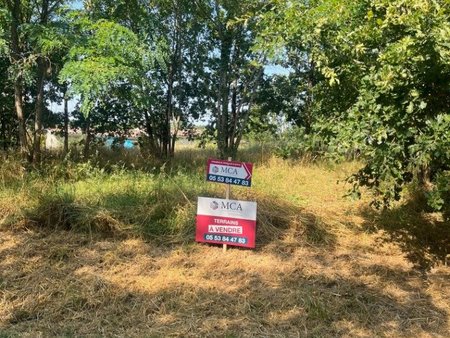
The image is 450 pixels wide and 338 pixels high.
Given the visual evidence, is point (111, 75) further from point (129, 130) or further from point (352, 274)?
point (129, 130)

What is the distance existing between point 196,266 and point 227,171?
1.08m

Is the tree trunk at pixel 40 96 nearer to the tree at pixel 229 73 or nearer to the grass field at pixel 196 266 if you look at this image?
the grass field at pixel 196 266

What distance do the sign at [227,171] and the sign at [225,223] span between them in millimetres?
236

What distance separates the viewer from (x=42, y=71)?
317 inches

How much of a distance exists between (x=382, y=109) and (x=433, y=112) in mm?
616

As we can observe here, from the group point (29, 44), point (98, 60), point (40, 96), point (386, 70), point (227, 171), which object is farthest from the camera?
point (40, 96)

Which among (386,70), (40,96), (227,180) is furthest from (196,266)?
(40,96)

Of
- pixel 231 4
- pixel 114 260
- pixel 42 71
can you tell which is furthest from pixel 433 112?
pixel 231 4

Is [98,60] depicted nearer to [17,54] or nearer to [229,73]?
[17,54]

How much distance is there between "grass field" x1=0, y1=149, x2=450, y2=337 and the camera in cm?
380

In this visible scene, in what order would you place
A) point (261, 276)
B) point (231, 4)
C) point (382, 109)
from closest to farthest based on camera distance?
1. point (382, 109)
2. point (261, 276)
3. point (231, 4)

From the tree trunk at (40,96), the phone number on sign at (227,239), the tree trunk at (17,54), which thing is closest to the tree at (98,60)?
the tree trunk at (17,54)

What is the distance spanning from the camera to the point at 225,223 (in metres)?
5.08

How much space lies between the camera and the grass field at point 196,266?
3.80 metres
